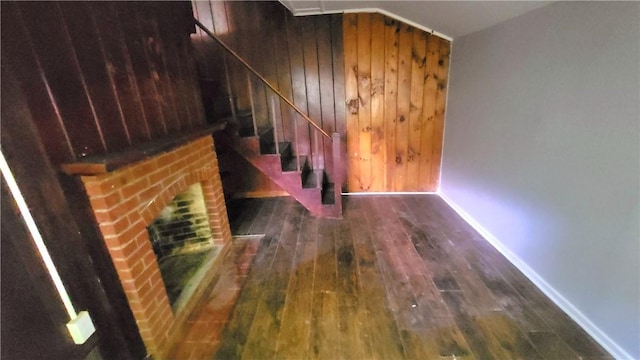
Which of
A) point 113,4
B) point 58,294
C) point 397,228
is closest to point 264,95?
point 113,4

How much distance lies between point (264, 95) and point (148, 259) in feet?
7.35

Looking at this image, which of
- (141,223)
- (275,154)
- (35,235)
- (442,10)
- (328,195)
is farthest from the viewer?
(328,195)

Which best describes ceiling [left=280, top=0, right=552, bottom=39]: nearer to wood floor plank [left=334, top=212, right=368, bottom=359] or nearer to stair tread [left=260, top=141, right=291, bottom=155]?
stair tread [left=260, top=141, right=291, bottom=155]

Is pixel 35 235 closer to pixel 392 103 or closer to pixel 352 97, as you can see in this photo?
pixel 352 97

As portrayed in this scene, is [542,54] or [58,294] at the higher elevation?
[542,54]

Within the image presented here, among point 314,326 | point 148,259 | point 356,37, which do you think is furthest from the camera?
point 356,37

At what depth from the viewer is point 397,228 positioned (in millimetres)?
2617

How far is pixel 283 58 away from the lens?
3033mm

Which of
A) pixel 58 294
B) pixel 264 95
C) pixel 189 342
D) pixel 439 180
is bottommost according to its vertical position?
pixel 189 342

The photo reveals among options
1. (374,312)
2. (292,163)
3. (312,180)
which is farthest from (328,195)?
(374,312)

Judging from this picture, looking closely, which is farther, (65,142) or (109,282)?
(109,282)

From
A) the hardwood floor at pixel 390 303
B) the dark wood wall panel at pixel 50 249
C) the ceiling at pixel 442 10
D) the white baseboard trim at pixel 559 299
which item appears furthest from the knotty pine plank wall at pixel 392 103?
the dark wood wall panel at pixel 50 249

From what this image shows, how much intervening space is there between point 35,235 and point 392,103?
303 centimetres

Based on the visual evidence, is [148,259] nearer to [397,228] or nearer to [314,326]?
[314,326]
